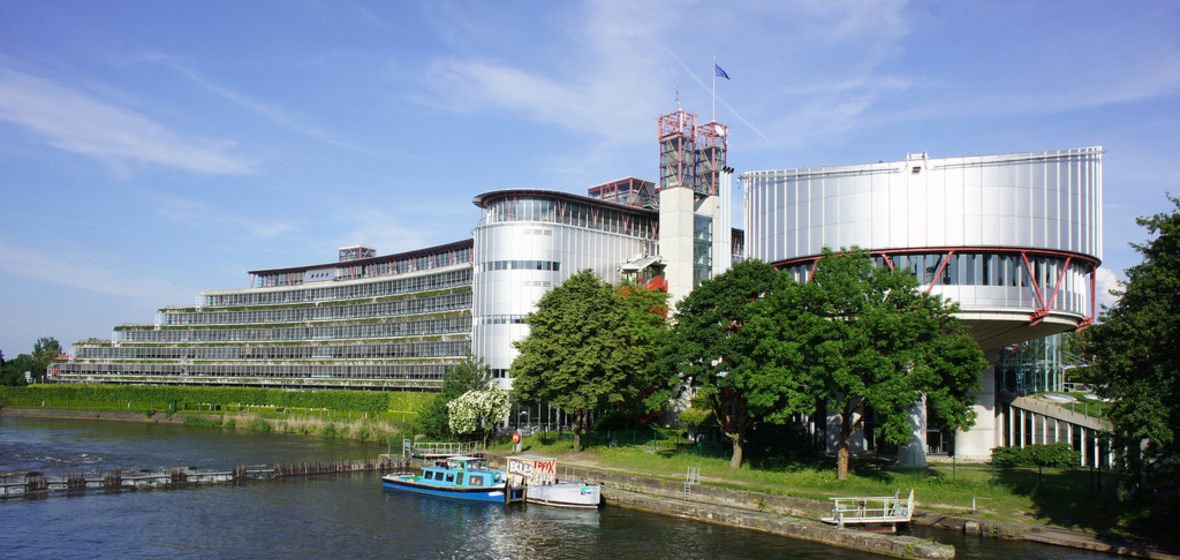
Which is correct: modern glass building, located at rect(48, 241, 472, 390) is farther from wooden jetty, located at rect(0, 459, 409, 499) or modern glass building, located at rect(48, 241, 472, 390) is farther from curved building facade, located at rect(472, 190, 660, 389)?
wooden jetty, located at rect(0, 459, 409, 499)

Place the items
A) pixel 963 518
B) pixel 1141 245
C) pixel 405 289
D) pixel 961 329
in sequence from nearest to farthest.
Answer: pixel 1141 245, pixel 963 518, pixel 961 329, pixel 405 289

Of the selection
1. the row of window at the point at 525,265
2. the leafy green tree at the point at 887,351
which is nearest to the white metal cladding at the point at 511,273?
the row of window at the point at 525,265

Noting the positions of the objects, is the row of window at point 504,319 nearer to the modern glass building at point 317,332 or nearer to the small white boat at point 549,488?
the modern glass building at point 317,332

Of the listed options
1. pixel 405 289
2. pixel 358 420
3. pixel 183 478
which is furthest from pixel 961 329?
pixel 405 289

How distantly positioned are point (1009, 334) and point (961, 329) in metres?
12.1

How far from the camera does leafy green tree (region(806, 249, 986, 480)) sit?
52781 millimetres

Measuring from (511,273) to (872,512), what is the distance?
59533 mm

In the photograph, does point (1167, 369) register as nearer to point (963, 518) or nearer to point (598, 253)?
point (963, 518)

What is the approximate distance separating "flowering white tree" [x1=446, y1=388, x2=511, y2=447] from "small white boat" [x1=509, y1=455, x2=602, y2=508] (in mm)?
16543

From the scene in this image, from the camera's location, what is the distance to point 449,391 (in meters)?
88.9

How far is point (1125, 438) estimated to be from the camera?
4191 centimetres

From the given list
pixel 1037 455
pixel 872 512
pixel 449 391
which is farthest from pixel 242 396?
pixel 1037 455

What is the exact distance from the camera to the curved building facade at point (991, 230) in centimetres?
6381

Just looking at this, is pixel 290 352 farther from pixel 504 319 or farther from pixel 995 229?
pixel 995 229
